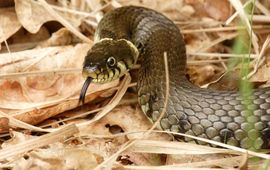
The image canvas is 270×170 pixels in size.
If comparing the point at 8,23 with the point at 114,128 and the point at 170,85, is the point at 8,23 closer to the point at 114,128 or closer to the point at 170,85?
the point at 114,128

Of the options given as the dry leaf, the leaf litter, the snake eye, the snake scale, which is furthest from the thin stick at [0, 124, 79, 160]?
the dry leaf

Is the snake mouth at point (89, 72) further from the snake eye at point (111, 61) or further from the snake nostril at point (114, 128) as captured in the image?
the snake nostril at point (114, 128)

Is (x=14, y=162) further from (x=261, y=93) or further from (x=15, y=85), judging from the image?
(x=261, y=93)

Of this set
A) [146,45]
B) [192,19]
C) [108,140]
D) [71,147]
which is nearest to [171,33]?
[146,45]

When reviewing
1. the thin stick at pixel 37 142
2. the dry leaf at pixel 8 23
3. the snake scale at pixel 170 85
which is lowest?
the thin stick at pixel 37 142

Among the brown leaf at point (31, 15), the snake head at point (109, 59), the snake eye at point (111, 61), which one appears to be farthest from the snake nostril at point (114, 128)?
the brown leaf at point (31, 15)

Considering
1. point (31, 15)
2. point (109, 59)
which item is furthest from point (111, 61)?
point (31, 15)

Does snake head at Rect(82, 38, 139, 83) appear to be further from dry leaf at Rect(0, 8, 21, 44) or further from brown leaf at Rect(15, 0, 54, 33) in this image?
dry leaf at Rect(0, 8, 21, 44)
